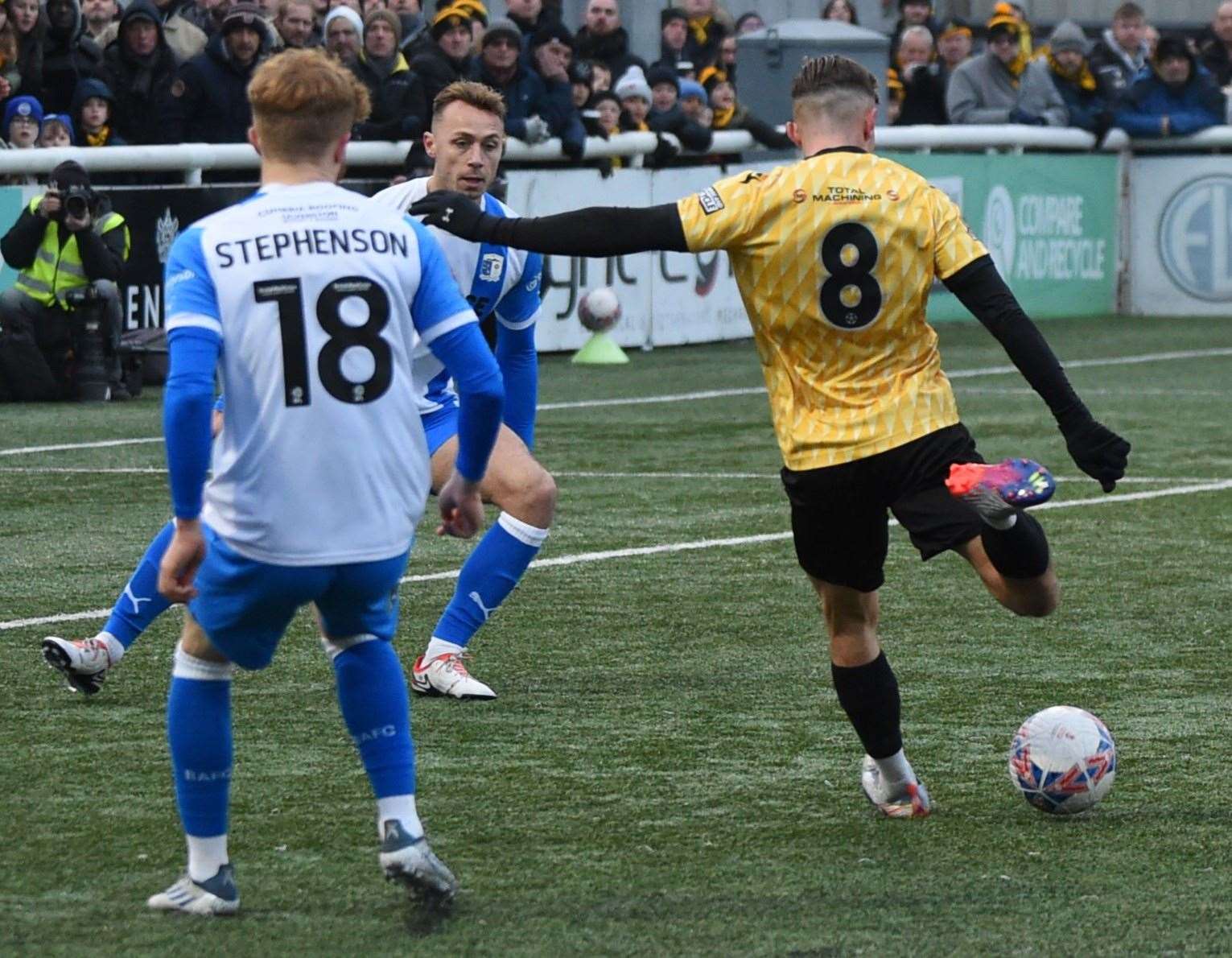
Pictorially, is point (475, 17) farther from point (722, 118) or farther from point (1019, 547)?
point (1019, 547)

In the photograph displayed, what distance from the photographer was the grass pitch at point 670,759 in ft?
15.3

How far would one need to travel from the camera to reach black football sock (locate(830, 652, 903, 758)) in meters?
5.55

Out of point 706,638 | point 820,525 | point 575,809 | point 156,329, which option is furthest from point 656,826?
point 156,329

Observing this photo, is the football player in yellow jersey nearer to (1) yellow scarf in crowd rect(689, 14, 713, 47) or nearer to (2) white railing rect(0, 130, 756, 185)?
(2) white railing rect(0, 130, 756, 185)

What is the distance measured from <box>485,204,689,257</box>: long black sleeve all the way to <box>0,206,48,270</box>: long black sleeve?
9.29m

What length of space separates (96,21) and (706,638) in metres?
9.53

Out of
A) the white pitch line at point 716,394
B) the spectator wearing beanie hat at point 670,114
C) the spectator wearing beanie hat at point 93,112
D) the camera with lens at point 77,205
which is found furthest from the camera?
the spectator wearing beanie hat at point 670,114

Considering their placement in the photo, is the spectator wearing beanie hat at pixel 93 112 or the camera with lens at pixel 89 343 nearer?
the camera with lens at pixel 89 343

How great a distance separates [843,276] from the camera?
5348 millimetres

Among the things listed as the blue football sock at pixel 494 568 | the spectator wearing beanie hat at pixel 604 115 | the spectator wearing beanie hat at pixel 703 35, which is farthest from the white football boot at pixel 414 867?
the spectator wearing beanie hat at pixel 703 35

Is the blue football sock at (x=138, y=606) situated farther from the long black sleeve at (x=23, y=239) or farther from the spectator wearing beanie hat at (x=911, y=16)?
the spectator wearing beanie hat at (x=911, y=16)

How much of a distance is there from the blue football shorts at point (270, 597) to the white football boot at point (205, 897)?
1.30 feet

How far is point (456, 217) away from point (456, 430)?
1.59 meters

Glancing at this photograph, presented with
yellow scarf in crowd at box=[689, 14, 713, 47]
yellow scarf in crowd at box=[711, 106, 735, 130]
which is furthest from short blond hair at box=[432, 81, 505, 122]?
yellow scarf in crowd at box=[689, 14, 713, 47]
